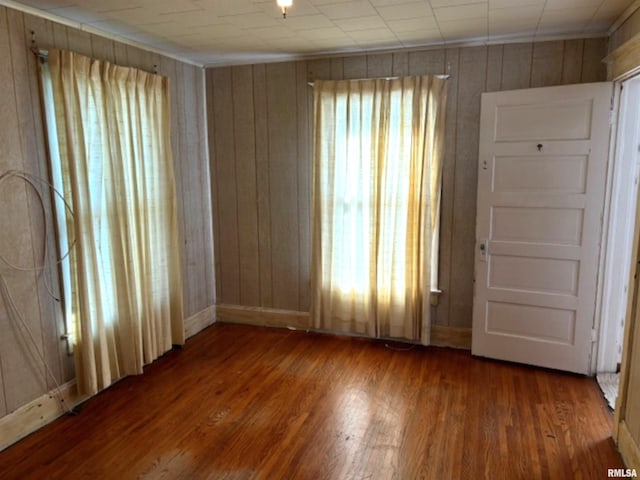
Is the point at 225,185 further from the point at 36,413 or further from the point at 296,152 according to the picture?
the point at 36,413

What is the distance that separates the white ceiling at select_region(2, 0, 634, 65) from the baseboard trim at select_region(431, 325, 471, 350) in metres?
2.38

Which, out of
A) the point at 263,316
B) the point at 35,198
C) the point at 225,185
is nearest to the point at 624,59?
the point at 225,185

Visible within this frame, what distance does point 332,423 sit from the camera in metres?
2.81

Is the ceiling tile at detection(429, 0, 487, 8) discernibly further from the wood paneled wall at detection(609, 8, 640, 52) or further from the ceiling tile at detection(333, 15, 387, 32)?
the wood paneled wall at detection(609, 8, 640, 52)

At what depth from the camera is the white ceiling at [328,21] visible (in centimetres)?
266

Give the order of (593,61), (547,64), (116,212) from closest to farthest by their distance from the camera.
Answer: (116,212)
(593,61)
(547,64)

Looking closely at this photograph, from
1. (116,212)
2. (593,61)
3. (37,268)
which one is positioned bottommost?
(37,268)

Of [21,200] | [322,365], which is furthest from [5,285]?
[322,365]

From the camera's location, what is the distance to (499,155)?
11.3 ft

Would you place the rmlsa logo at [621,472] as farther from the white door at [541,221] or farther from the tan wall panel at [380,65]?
the tan wall panel at [380,65]

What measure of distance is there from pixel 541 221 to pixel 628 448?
1.60 meters

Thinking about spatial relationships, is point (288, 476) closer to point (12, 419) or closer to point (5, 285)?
point (12, 419)

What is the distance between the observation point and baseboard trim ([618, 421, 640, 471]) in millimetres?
2232

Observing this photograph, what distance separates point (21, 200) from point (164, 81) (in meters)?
1.50
